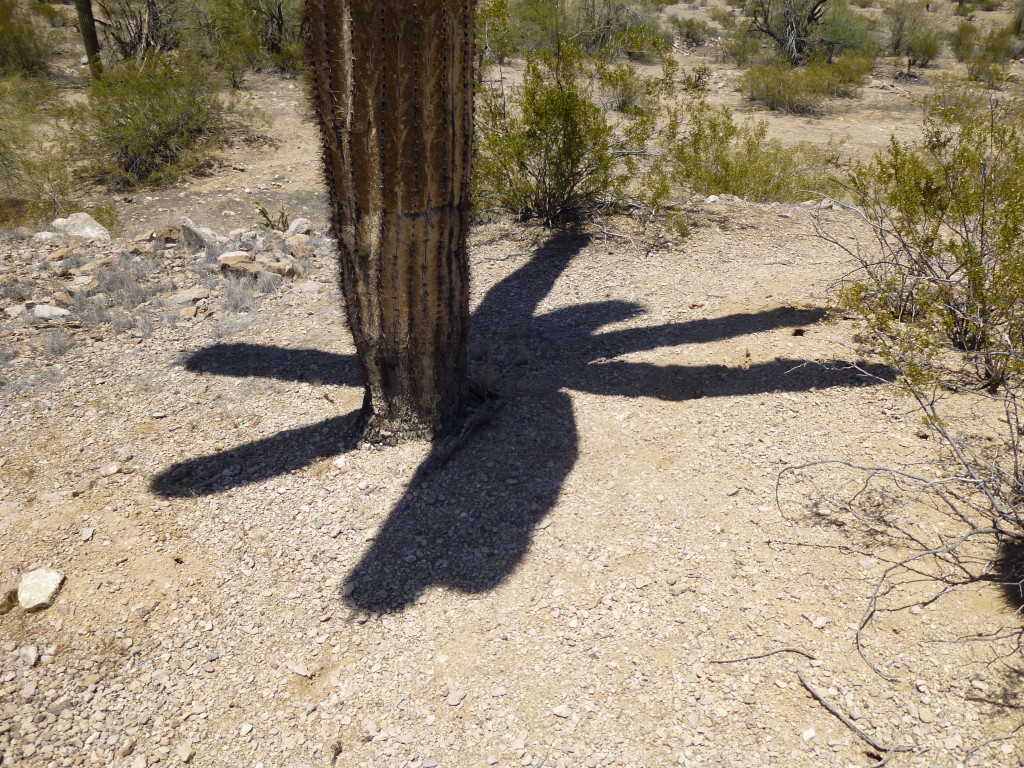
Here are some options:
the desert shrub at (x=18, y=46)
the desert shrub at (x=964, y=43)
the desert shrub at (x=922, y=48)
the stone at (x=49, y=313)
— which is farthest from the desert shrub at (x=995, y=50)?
the desert shrub at (x=18, y=46)

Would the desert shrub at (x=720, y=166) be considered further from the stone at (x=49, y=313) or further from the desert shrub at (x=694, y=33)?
the desert shrub at (x=694, y=33)

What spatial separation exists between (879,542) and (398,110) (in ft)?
9.85

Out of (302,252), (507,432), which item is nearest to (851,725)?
(507,432)

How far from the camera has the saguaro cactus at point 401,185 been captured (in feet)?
9.94

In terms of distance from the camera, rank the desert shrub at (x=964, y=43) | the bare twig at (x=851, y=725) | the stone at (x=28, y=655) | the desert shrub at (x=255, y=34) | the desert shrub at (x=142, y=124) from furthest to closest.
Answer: the desert shrub at (x=964, y=43), the desert shrub at (x=255, y=34), the desert shrub at (x=142, y=124), the stone at (x=28, y=655), the bare twig at (x=851, y=725)

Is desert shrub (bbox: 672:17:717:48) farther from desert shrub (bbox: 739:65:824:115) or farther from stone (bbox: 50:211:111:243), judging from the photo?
stone (bbox: 50:211:111:243)

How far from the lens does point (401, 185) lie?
330cm

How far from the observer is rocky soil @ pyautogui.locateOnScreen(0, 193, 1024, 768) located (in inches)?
105

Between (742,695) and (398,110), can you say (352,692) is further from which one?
Answer: (398,110)

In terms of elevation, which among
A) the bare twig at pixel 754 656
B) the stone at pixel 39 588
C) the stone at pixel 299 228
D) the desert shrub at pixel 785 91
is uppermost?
the desert shrub at pixel 785 91

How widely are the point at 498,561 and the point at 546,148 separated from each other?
473 cm

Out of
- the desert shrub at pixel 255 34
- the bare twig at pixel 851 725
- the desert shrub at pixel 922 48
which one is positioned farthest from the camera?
the desert shrub at pixel 922 48

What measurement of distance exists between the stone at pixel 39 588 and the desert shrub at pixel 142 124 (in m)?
8.21

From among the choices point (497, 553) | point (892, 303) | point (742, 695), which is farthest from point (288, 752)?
point (892, 303)
